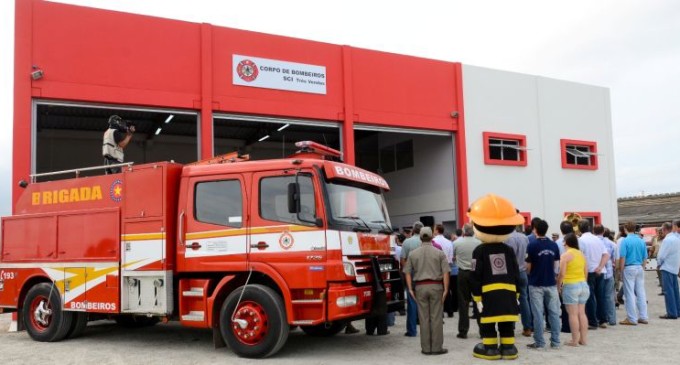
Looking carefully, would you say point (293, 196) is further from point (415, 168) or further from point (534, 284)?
point (415, 168)

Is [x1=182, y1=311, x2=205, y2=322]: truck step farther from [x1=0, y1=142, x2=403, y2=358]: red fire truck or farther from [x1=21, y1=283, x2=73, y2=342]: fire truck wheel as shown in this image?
[x1=21, y1=283, x2=73, y2=342]: fire truck wheel

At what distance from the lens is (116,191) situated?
9023 millimetres

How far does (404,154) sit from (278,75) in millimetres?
8230

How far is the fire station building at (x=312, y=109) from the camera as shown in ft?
42.5

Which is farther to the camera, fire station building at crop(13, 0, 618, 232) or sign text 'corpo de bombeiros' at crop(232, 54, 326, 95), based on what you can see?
sign text 'corpo de bombeiros' at crop(232, 54, 326, 95)

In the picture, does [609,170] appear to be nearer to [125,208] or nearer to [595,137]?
[595,137]

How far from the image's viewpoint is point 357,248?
7.91m

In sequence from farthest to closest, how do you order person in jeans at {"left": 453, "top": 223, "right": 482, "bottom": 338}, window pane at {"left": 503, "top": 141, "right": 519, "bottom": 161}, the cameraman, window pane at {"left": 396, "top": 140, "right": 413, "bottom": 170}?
window pane at {"left": 396, "top": 140, "right": 413, "bottom": 170} → window pane at {"left": 503, "top": 141, "right": 519, "bottom": 161} → the cameraman → person in jeans at {"left": 453, "top": 223, "right": 482, "bottom": 338}

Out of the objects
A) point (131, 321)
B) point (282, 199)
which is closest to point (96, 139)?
point (131, 321)

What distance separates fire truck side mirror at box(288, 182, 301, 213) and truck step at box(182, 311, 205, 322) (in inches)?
81.2

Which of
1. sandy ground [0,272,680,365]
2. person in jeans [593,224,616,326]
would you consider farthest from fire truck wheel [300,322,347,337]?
person in jeans [593,224,616,326]

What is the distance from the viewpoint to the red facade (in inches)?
494

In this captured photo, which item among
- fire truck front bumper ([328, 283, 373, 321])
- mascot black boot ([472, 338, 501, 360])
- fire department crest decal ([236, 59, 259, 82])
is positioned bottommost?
mascot black boot ([472, 338, 501, 360])

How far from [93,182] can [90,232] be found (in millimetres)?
787
